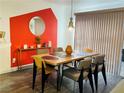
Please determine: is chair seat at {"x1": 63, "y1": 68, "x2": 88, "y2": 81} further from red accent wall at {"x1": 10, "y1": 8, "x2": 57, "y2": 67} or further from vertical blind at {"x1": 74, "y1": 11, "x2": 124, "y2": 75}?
red accent wall at {"x1": 10, "y1": 8, "x2": 57, "y2": 67}

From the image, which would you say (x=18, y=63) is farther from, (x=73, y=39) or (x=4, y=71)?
(x=73, y=39)

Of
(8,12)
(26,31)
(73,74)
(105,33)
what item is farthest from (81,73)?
(8,12)

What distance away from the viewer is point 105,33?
14.2 feet

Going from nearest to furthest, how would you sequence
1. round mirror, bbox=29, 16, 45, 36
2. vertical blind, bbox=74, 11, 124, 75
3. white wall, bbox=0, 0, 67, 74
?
white wall, bbox=0, 0, 67, 74 < vertical blind, bbox=74, 11, 124, 75 < round mirror, bbox=29, 16, 45, 36

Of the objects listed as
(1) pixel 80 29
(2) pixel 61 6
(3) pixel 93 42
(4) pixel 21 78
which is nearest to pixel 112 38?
(3) pixel 93 42

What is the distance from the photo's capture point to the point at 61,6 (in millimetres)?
5422

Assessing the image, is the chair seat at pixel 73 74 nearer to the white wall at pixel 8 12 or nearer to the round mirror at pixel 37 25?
the white wall at pixel 8 12

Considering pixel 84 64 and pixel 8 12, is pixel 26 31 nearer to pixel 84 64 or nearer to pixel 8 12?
pixel 8 12

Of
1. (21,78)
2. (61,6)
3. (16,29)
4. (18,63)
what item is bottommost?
(21,78)

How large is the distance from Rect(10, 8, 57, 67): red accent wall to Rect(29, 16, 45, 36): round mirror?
12 cm

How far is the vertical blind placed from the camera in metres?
4.03

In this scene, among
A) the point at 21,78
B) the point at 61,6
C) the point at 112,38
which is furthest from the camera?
the point at 61,6

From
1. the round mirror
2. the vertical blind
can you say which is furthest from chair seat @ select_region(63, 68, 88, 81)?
the round mirror

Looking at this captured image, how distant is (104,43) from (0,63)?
136 inches
